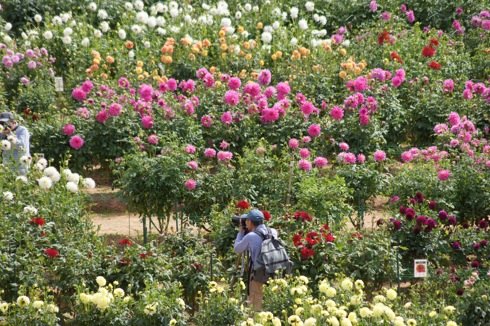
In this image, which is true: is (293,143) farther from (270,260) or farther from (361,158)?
(270,260)

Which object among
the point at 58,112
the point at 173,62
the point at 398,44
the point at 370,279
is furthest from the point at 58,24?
the point at 370,279

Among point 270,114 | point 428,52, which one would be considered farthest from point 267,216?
point 428,52

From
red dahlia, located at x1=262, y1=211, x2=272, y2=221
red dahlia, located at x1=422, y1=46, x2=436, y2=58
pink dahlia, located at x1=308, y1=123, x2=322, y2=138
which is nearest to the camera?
red dahlia, located at x1=262, y1=211, x2=272, y2=221

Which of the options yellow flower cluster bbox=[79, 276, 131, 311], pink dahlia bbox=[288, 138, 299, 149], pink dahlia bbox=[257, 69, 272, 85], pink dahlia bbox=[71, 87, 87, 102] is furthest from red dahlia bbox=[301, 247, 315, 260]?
pink dahlia bbox=[71, 87, 87, 102]

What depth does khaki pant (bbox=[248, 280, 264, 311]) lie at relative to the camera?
8.66 meters

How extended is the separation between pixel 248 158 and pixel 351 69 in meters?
2.96

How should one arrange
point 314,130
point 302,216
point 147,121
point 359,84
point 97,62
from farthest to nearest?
point 97,62
point 359,84
point 147,121
point 314,130
point 302,216

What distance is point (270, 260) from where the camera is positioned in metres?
8.53

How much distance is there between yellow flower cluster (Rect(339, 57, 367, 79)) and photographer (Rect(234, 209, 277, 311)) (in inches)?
188

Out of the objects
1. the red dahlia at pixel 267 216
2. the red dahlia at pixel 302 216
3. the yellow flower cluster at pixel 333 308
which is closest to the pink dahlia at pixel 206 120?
the red dahlia at pixel 302 216

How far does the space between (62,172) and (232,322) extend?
283 cm

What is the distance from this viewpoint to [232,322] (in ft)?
25.4

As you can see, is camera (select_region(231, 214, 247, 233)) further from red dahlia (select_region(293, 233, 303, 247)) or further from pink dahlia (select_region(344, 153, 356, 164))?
pink dahlia (select_region(344, 153, 356, 164))

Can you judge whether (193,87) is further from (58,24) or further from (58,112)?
(58,24)
